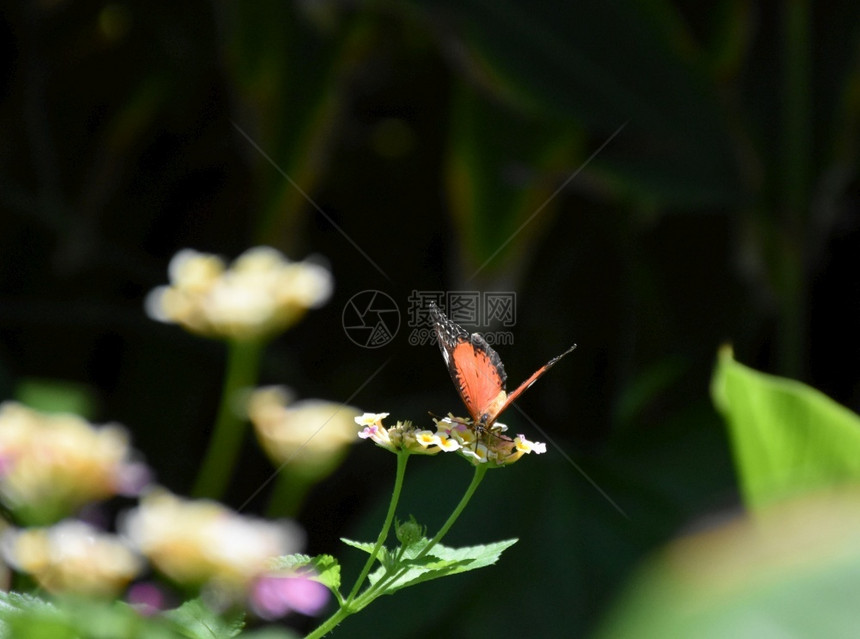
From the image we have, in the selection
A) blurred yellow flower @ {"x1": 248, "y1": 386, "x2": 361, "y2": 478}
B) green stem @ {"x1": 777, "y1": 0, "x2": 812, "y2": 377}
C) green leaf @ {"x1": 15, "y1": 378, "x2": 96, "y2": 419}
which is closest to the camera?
blurred yellow flower @ {"x1": 248, "y1": 386, "x2": 361, "y2": 478}

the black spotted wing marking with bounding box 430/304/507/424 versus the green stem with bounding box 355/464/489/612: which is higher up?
the green stem with bounding box 355/464/489/612

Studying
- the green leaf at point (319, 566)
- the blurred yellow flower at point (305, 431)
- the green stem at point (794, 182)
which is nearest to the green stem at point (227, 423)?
the blurred yellow flower at point (305, 431)

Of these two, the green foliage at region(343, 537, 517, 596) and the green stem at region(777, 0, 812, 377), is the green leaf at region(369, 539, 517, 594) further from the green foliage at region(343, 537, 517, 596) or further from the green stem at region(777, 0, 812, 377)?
the green stem at region(777, 0, 812, 377)

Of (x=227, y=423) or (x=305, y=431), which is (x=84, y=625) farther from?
(x=227, y=423)

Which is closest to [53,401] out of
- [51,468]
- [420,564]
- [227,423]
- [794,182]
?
[227,423]

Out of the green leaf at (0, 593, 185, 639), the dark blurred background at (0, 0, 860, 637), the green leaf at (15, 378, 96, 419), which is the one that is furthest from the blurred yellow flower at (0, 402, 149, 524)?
the dark blurred background at (0, 0, 860, 637)
